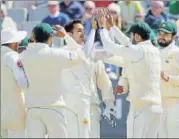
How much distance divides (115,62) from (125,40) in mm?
615

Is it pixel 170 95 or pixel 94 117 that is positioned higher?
pixel 170 95

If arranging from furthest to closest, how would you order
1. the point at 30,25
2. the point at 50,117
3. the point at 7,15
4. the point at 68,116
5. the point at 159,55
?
the point at 7,15 → the point at 30,25 → the point at 68,116 → the point at 159,55 → the point at 50,117

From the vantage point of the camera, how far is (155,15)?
15438 mm

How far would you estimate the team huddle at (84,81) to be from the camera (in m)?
10.1

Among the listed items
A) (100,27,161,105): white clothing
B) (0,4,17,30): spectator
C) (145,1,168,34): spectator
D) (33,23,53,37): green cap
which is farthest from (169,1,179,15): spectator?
(33,23,53,37): green cap

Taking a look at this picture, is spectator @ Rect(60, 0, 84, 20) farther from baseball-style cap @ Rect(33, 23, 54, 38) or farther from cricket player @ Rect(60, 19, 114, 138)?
baseball-style cap @ Rect(33, 23, 54, 38)

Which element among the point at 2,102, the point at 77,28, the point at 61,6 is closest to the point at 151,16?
the point at 61,6

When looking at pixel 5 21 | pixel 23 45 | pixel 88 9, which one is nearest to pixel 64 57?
pixel 23 45

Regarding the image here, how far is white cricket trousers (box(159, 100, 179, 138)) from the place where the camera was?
11.2m

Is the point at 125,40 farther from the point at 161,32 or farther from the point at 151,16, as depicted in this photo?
the point at 151,16

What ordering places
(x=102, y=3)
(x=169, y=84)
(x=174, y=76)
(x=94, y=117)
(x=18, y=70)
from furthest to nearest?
(x=102, y=3) < (x=94, y=117) < (x=169, y=84) < (x=174, y=76) < (x=18, y=70)

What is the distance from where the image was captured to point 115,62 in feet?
36.4

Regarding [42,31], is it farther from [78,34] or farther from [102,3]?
[102,3]

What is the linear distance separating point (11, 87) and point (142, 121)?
5.40ft
